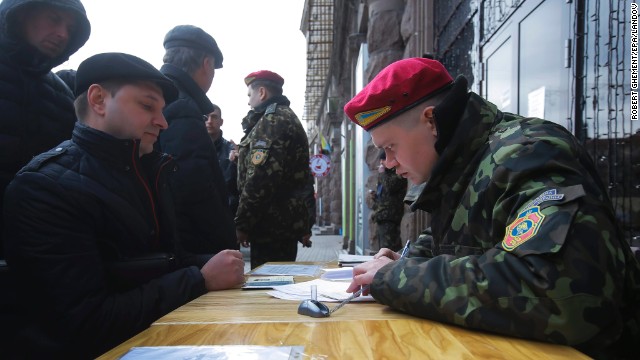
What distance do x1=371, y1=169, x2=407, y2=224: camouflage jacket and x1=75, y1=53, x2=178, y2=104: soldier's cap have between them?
4.21m

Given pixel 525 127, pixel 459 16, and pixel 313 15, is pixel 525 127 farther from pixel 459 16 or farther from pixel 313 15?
pixel 313 15

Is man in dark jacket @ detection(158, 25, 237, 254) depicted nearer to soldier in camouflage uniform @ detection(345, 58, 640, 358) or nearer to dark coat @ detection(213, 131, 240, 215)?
soldier in camouflage uniform @ detection(345, 58, 640, 358)

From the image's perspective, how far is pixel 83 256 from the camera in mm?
1512

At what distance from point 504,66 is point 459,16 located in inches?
48.6

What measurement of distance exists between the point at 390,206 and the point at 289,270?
148 inches

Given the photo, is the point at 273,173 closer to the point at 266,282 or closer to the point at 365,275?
the point at 266,282

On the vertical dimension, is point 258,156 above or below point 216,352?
above

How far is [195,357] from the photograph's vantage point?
0.95 meters

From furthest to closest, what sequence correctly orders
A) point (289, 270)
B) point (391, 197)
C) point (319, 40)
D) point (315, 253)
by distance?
point (319, 40) < point (315, 253) < point (391, 197) < point (289, 270)

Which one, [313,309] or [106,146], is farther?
[106,146]

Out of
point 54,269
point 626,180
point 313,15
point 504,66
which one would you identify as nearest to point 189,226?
point 54,269

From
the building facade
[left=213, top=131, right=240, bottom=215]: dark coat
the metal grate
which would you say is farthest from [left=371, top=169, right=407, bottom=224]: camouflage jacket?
Answer: the metal grate

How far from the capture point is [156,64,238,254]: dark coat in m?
2.63

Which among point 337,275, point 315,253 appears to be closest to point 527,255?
point 337,275
